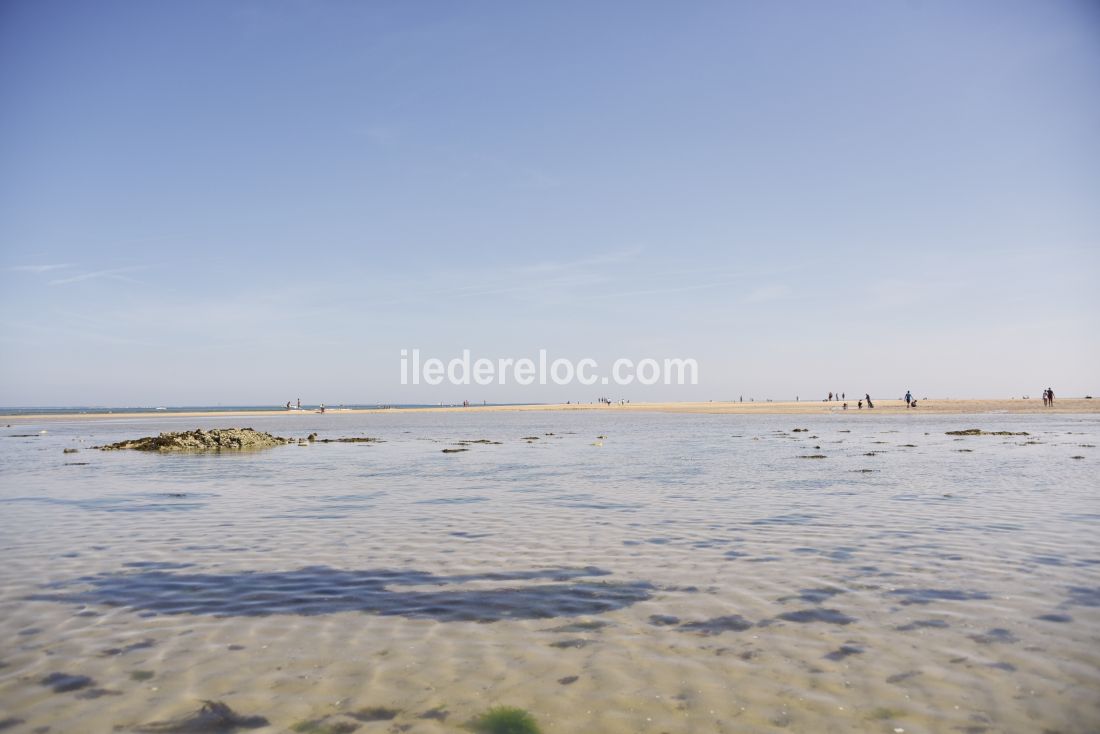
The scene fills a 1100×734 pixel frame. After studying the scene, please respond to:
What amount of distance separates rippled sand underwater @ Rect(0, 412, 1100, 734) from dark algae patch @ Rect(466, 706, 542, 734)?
0.11m

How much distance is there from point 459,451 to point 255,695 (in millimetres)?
28841

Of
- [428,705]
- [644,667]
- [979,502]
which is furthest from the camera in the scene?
[979,502]

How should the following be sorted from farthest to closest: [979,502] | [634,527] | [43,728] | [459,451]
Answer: [459,451]
[979,502]
[634,527]
[43,728]

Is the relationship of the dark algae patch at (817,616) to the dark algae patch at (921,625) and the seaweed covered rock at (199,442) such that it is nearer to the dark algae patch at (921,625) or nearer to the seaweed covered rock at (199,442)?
the dark algae patch at (921,625)

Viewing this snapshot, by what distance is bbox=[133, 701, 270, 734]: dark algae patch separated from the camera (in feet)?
17.5

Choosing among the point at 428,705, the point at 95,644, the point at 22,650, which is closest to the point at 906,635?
the point at 428,705

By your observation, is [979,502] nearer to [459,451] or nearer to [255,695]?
[255,695]

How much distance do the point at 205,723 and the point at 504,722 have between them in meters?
2.51

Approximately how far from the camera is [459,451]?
34.7 m

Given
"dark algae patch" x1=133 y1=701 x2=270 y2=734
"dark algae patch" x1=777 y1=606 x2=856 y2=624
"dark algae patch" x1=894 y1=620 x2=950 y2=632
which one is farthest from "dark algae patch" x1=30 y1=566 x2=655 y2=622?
"dark algae patch" x1=894 y1=620 x2=950 y2=632

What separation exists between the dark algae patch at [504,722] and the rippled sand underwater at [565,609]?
11cm

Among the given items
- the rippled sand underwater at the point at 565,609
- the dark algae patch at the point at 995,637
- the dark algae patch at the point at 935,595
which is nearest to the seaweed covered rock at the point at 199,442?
the rippled sand underwater at the point at 565,609

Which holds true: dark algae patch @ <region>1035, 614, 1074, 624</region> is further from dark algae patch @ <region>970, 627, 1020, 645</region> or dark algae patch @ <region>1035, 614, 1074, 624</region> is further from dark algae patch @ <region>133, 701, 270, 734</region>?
dark algae patch @ <region>133, 701, 270, 734</region>

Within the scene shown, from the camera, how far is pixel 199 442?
3738cm
